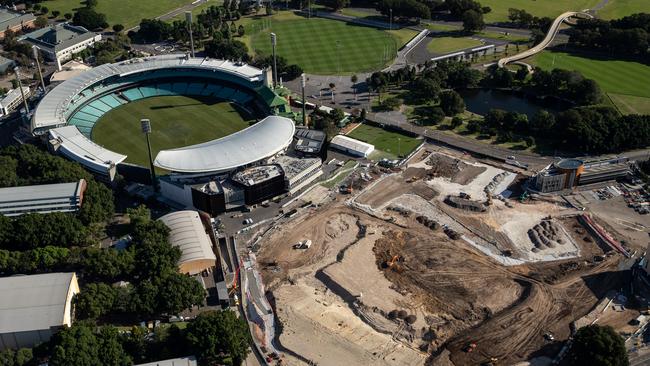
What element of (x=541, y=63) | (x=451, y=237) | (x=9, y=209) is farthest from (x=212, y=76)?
(x=541, y=63)

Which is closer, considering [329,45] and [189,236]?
[189,236]

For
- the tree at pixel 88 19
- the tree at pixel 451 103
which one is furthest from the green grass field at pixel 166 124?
the tree at pixel 88 19

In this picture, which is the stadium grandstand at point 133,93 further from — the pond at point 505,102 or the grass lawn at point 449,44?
the grass lawn at point 449,44

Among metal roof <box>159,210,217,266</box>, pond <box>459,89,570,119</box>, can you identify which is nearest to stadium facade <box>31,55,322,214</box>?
metal roof <box>159,210,217,266</box>

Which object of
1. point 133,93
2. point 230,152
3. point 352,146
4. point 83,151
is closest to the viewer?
point 230,152

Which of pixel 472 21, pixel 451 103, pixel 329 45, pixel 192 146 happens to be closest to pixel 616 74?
pixel 472 21

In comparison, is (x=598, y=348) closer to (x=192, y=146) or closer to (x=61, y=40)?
(x=192, y=146)

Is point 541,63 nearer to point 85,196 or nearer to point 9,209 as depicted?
point 85,196
